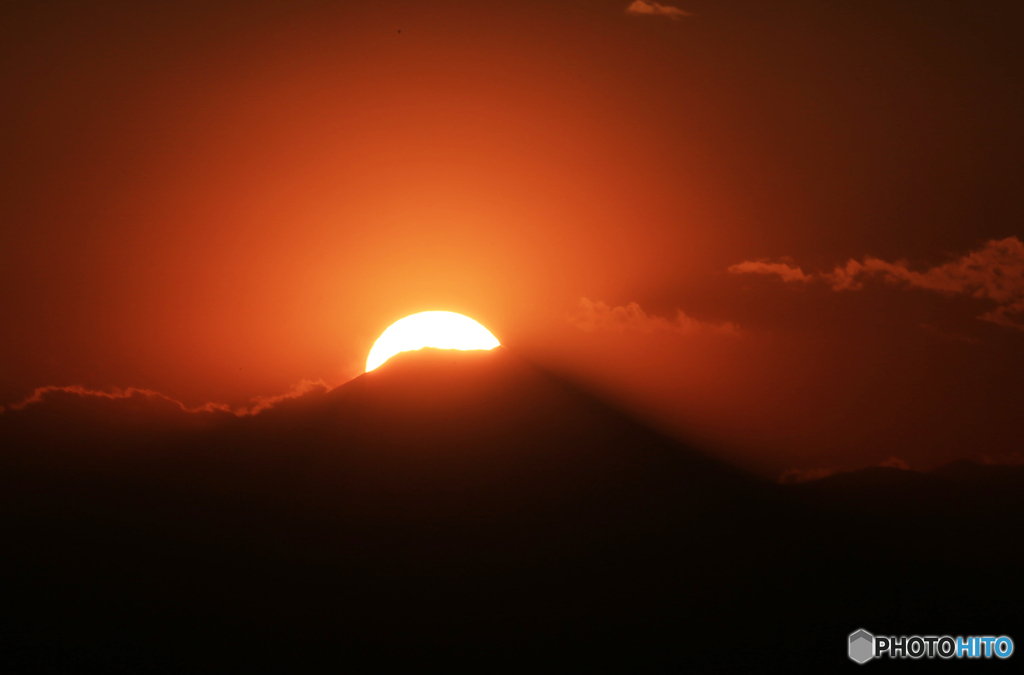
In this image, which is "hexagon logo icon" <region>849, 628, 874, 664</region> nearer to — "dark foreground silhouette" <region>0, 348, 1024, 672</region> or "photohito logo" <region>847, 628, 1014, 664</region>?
"photohito logo" <region>847, 628, 1014, 664</region>

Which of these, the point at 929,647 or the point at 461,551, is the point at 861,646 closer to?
the point at 929,647

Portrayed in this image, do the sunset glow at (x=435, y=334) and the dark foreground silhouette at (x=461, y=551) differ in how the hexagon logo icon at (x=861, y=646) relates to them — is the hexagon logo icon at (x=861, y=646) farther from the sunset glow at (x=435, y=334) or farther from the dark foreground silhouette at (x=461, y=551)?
the sunset glow at (x=435, y=334)

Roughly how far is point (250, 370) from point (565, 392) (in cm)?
399

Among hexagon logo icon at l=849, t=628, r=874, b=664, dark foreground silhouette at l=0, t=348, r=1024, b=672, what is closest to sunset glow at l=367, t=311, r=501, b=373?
dark foreground silhouette at l=0, t=348, r=1024, b=672

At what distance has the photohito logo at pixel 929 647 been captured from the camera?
21.4ft

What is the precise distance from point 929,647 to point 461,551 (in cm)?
566

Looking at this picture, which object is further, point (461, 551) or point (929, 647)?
point (461, 551)

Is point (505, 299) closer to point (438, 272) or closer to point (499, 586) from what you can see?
point (438, 272)

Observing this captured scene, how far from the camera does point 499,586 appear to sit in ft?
24.1

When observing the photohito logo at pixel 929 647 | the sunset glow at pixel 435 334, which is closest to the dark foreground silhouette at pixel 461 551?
the photohito logo at pixel 929 647

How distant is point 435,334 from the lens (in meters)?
7.26

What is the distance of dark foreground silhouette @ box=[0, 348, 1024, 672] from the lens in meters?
6.97

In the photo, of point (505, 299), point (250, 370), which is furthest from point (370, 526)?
point (505, 299)

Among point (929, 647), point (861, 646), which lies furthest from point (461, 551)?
point (929, 647)
